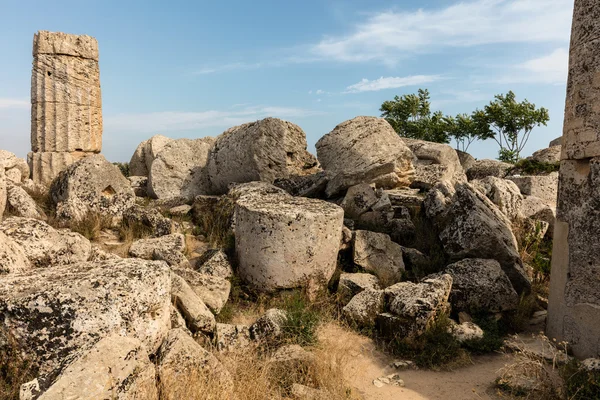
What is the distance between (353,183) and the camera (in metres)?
9.27

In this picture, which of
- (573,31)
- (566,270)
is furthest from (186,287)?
(573,31)

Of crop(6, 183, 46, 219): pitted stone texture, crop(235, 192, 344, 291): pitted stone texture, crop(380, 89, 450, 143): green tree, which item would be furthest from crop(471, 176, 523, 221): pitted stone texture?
crop(380, 89, 450, 143): green tree

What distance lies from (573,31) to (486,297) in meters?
3.33

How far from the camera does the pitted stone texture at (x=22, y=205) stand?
8.02 meters

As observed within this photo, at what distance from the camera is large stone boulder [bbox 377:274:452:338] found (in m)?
5.44

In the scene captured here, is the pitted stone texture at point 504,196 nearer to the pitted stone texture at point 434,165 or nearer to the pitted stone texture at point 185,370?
the pitted stone texture at point 434,165

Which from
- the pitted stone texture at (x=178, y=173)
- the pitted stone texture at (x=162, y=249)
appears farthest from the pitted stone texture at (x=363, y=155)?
the pitted stone texture at (x=162, y=249)

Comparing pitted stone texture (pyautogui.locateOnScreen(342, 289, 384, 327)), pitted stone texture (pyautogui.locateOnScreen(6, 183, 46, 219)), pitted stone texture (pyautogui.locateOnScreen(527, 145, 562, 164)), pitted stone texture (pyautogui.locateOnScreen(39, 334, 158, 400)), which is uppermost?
pitted stone texture (pyautogui.locateOnScreen(527, 145, 562, 164))

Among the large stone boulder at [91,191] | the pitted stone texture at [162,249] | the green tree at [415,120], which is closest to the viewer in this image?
the pitted stone texture at [162,249]

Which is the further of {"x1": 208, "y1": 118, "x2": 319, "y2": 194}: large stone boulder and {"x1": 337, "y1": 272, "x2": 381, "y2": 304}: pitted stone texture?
{"x1": 208, "y1": 118, "x2": 319, "y2": 194}: large stone boulder

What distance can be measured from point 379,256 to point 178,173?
559cm

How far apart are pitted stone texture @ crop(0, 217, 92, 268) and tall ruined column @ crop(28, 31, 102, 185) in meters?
5.73

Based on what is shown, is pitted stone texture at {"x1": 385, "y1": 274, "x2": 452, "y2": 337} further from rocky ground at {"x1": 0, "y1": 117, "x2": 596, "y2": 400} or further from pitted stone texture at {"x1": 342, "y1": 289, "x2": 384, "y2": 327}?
pitted stone texture at {"x1": 342, "y1": 289, "x2": 384, "y2": 327}

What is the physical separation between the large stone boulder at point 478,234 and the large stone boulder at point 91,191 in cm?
559
